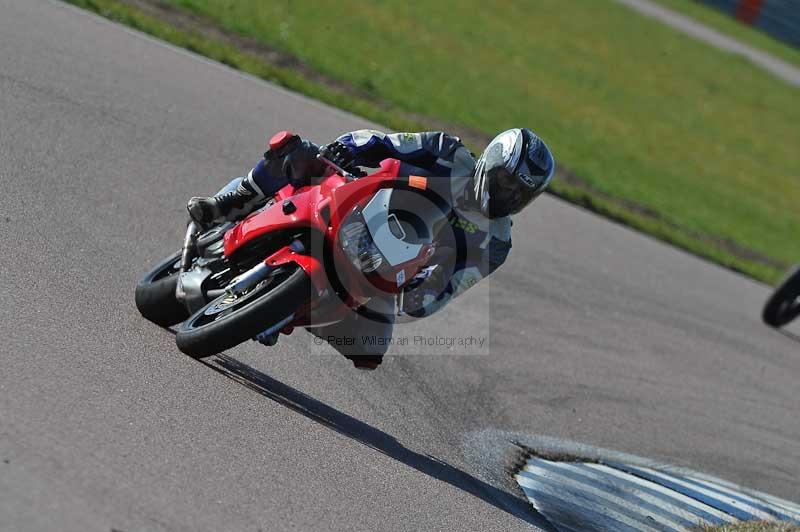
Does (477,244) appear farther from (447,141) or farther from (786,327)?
(786,327)

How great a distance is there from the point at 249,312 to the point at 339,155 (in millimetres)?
1138

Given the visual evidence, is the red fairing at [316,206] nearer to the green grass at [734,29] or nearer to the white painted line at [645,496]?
the white painted line at [645,496]

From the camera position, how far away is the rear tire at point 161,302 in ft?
20.4

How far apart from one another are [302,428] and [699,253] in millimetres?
9230

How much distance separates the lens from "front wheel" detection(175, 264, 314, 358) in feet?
17.9

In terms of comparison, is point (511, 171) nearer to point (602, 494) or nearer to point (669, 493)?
point (602, 494)

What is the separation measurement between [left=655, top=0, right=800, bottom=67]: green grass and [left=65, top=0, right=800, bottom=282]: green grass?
15.1ft

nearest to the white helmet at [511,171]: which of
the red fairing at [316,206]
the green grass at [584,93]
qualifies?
the red fairing at [316,206]

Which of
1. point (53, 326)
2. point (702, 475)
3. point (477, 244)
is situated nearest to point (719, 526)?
point (702, 475)

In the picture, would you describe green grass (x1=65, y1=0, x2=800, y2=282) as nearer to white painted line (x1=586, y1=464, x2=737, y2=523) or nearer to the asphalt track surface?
the asphalt track surface

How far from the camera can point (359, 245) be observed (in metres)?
5.64

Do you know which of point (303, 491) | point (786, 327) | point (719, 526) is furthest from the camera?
point (786, 327)

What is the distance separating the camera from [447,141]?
242 inches

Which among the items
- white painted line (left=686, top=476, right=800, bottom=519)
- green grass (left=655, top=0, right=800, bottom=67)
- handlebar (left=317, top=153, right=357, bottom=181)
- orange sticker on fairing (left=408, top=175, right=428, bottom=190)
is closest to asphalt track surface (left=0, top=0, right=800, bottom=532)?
white painted line (left=686, top=476, right=800, bottom=519)
